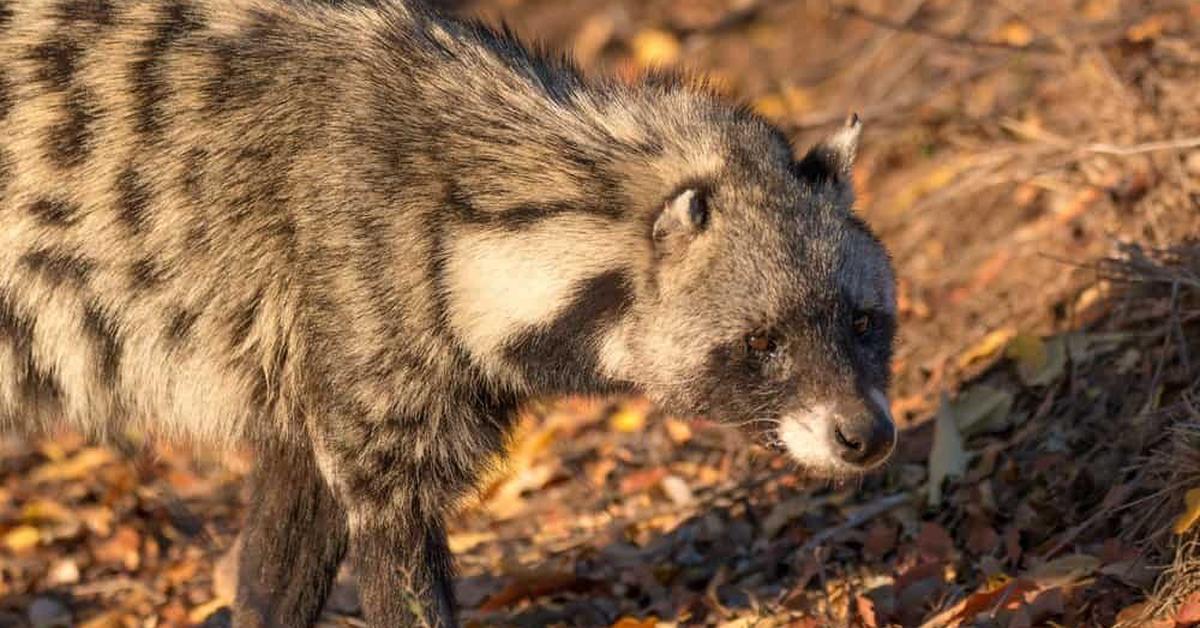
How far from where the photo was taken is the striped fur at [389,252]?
5.03 meters

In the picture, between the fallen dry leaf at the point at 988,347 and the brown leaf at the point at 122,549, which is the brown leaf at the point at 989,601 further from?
the brown leaf at the point at 122,549

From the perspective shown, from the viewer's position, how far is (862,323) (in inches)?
199

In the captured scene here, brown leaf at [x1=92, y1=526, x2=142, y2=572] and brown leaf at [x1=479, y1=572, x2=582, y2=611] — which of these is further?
brown leaf at [x1=92, y1=526, x2=142, y2=572]

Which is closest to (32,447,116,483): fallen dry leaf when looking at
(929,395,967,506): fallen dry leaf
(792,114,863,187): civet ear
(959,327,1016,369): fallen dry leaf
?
(929,395,967,506): fallen dry leaf

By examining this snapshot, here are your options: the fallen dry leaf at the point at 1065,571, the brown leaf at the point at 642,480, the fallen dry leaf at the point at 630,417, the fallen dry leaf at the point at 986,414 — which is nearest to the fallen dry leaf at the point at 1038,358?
the fallen dry leaf at the point at 986,414

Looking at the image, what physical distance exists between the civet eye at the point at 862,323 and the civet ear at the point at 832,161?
465mm

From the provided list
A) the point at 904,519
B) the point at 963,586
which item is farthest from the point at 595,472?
the point at 963,586

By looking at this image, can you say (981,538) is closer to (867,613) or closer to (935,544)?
(935,544)

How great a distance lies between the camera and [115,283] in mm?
5402

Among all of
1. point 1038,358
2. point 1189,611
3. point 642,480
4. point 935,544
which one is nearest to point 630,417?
point 642,480

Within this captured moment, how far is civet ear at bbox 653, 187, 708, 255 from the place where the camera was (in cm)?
494

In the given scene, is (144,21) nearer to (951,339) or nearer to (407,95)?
(407,95)

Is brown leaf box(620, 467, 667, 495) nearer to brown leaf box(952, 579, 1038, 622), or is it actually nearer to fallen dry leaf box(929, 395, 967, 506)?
fallen dry leaf box(929, 395, 967, 506)

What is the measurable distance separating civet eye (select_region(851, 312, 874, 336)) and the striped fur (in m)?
0.01
